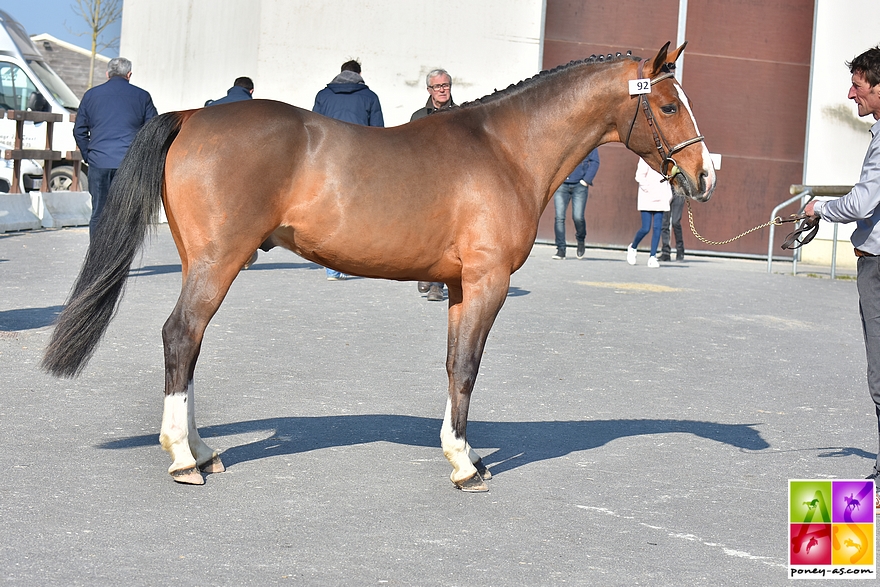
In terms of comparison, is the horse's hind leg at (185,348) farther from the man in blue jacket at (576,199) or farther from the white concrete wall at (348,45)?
the white concrete wall at (348,45)

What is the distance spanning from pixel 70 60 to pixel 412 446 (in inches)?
1947

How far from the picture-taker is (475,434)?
6.59m

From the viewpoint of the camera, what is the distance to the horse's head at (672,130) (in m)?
5.82

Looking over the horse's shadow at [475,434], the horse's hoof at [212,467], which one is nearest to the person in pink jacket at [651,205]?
the horse's shadow at [475,434]

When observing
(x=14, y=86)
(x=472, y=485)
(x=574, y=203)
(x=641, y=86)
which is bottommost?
(x=472, y=485)

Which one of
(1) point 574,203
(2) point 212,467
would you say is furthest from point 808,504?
(1) point 574,203

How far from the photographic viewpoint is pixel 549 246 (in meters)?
21.7

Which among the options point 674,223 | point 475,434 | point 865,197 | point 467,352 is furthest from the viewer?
point 674,223

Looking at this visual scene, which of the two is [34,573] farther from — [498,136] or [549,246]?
[549,246]

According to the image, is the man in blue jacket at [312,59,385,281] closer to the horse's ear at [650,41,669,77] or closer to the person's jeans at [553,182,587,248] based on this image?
the person's jeans at [553,182,587,248]

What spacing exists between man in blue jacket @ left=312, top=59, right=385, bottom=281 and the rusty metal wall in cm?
904

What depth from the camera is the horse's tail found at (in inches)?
210

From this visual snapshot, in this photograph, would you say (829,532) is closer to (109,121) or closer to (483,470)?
(483,470)

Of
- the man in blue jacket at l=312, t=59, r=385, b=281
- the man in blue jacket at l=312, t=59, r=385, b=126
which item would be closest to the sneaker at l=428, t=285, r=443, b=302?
the man in blue jacket at l=312, t=59, r=385, b=281
